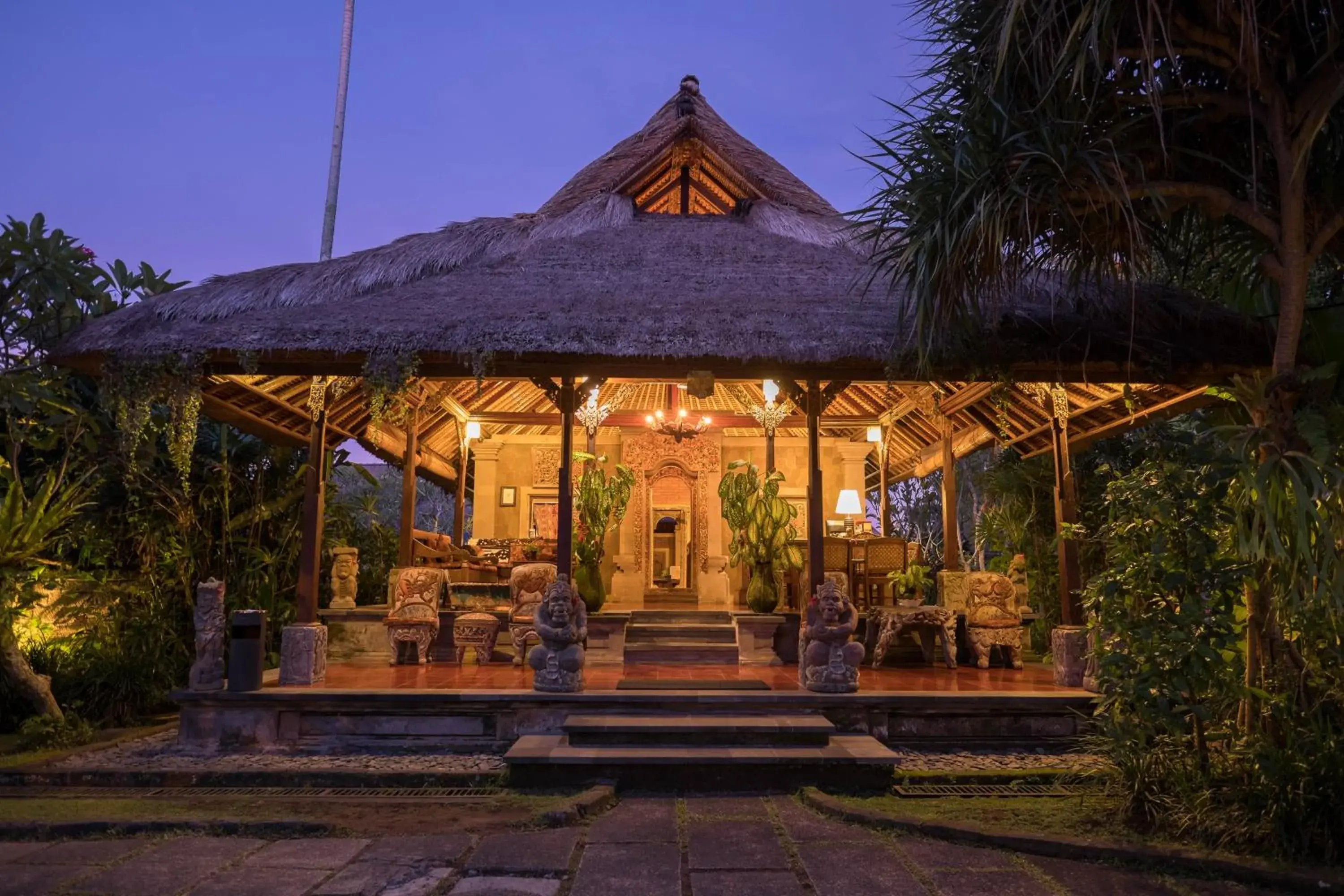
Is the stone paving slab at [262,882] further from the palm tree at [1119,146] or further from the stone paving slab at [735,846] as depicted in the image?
the palm tree at [1119,146]

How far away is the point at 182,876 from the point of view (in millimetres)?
3875

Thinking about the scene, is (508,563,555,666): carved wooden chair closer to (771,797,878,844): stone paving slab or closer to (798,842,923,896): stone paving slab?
(771,797,878,844): stone paving slab

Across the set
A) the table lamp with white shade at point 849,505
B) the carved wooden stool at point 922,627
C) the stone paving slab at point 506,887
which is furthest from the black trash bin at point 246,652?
the table lamp with white shade at point 849,505

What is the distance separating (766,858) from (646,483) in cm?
930

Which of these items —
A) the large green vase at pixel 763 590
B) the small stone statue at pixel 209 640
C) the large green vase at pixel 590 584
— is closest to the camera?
the small stone statue at pixel 209 640

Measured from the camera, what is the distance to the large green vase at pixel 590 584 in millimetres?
9375

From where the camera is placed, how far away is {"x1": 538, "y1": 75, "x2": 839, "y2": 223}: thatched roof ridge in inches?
401

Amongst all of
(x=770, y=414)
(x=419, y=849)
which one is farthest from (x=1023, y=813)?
(x=770, y=414)

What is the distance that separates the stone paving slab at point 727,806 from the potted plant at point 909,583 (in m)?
4.51

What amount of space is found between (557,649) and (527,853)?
9.20 feet

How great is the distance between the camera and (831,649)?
7.02 meters

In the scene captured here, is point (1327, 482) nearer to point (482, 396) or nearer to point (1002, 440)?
point (1002, 440)

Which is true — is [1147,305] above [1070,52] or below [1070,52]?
below

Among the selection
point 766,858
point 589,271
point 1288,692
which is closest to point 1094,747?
point 1288,692
